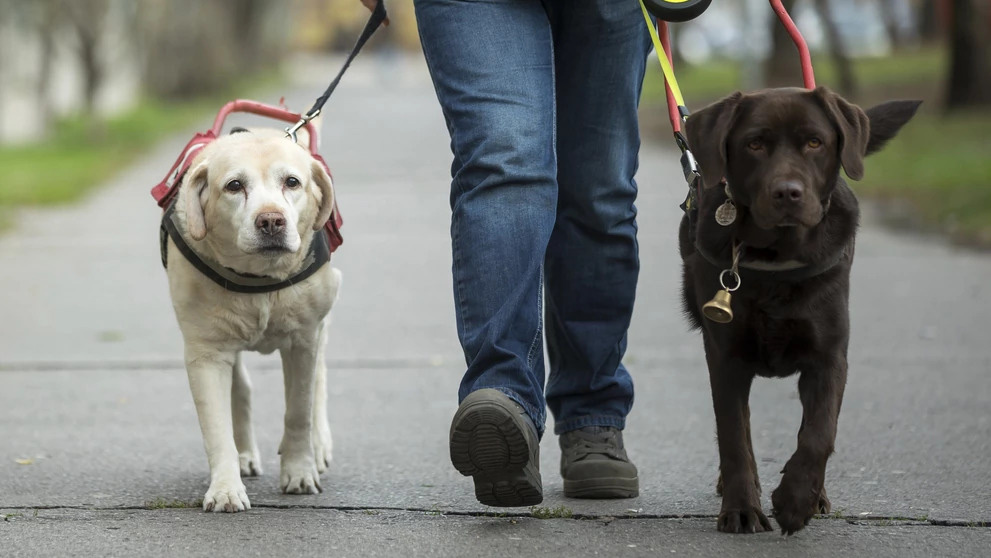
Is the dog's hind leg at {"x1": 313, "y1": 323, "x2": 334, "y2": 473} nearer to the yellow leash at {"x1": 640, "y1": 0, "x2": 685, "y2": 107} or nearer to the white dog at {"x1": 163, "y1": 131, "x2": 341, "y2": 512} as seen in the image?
the white dog at {"x1": 163, "y1": 131, "x2": 341, "y2": 512}

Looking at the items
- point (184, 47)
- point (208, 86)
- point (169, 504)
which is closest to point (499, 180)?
point (169, 504)

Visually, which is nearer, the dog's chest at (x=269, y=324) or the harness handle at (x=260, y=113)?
the dog's chest at (x=269, y=324)

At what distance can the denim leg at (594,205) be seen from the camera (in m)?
4.00

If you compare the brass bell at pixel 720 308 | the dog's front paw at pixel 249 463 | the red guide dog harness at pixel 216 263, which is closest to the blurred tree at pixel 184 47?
the red guide dog harness at pixel 216 263

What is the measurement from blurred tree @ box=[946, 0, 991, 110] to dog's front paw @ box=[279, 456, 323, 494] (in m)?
17.2

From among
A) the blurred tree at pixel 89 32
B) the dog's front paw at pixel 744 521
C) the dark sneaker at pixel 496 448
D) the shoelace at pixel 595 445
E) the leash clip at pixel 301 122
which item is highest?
the leash clip at pixel 301 122

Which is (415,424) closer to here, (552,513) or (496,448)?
(552,513)

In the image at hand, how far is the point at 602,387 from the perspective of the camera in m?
4.09

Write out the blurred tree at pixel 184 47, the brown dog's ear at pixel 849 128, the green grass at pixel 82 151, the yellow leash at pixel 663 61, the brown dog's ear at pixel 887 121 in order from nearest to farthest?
the brown dog's ear at pixel 849 128, the brown dog's ear at pixel 887 121, the yellow leash at pixel 663 61, the green grass at pixel 82 151, the blurred tree at pixel 184 47

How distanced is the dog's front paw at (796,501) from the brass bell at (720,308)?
1.29 feet

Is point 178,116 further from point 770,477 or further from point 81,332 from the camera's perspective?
point 770,477

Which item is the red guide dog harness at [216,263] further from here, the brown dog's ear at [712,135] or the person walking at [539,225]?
the brown dog's ear at [712,135]

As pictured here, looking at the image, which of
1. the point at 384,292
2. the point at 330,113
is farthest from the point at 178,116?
the point at 384,292

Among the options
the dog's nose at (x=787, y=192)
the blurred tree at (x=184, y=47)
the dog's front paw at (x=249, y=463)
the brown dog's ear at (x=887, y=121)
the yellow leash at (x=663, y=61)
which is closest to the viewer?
the dog's nose at (x=787, y=192)
